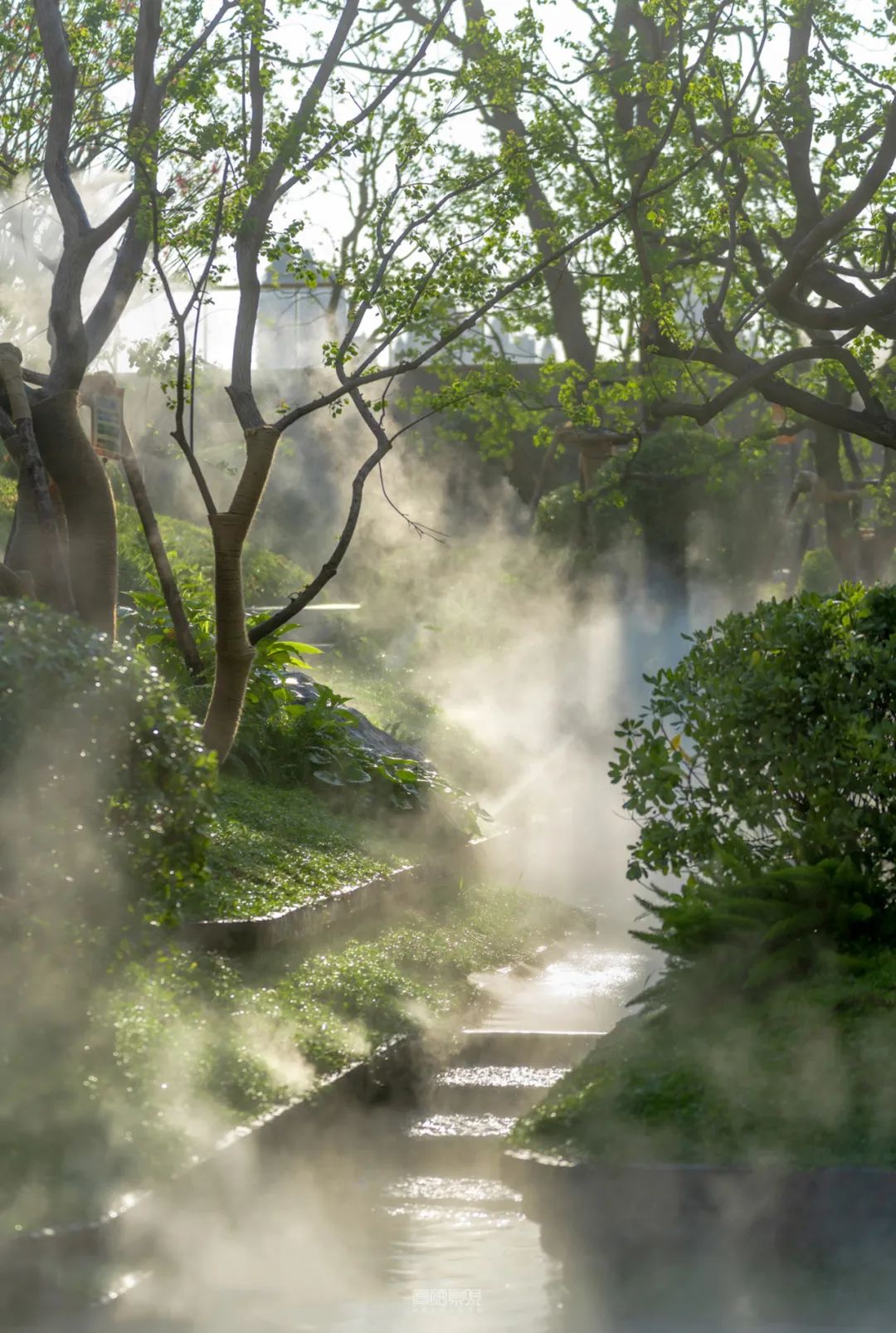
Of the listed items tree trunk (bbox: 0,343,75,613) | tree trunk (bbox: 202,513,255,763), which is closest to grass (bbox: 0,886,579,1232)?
tree trunk (bbox: 202,513,255,763)

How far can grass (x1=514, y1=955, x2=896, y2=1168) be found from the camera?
451cm

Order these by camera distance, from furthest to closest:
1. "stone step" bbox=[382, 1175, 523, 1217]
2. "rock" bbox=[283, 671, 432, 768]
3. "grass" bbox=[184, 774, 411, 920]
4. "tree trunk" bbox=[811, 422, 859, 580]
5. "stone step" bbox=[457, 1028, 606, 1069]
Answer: "tree trunk" bbox=[811, 422, 859, 580]
"rock" bbox=[283, 671, 432, 768]
"grass" bbox=[184, 774, 411, 920]
"stone step" bbox=[457, 1028, 606, 1069]
"stone step" bbox=[382, 1175, 523, 1217]

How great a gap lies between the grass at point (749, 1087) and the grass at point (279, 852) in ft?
7.05

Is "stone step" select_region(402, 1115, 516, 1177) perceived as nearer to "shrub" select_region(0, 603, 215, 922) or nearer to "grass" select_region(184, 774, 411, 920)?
"grass" select_region(184, 774, 411, 920)

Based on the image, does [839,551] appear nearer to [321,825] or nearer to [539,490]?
[539,490]

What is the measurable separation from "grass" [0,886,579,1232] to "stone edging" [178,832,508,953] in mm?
123

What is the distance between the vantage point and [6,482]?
59.6 ft

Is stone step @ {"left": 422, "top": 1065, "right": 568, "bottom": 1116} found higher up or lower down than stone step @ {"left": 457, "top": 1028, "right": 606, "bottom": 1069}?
lower down

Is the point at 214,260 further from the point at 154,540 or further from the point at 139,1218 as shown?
the point at 139,1218

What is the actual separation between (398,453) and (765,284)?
63.2 ft

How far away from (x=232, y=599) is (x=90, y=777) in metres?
2.81

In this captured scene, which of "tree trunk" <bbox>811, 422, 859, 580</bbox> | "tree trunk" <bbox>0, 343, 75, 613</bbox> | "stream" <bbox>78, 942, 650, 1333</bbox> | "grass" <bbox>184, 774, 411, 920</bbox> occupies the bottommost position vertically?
"stream" <bbox>78, 942, 650, 1333</bbox>

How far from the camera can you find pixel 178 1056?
5188 millimetres

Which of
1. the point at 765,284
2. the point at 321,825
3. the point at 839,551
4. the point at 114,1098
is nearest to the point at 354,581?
the point at 839,551
